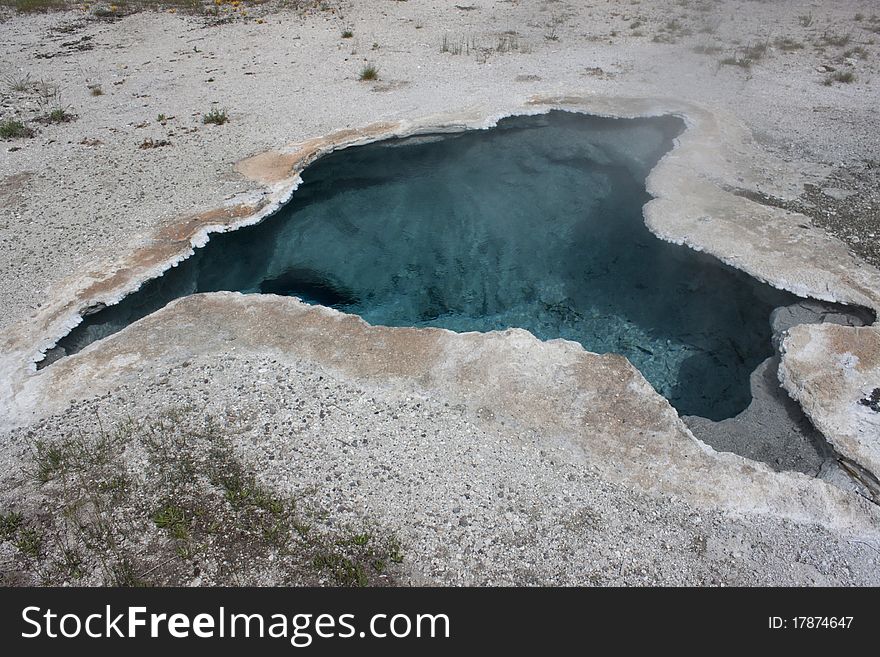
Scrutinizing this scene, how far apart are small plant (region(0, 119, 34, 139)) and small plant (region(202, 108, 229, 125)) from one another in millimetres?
3157

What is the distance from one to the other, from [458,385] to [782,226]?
505 centimetres

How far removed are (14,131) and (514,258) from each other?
31.5 feet

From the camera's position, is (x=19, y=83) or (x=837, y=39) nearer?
(x=19, y=83)

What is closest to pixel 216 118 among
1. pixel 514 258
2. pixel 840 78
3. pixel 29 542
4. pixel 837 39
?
pixel 514 258

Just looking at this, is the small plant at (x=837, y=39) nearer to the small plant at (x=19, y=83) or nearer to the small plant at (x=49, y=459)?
the small plant at (x=49, y=459)

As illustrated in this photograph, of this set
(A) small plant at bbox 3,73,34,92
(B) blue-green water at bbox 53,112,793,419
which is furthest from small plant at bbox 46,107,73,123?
(B) blue-green water at bbox 53,112,793,419

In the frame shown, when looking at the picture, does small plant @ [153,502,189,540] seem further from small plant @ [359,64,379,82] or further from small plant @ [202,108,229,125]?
small plant @ [359,64,379,82]

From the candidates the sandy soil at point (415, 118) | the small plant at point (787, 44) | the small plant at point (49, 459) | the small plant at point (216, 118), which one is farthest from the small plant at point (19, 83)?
the small plant at point (787, 44)

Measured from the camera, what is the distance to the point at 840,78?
40.3 feet

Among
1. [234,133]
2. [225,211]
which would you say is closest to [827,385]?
[225,211]

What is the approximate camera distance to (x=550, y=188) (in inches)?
394

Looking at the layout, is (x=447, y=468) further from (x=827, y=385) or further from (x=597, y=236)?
(x=597, y=236)

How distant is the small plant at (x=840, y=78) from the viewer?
40.1 ft

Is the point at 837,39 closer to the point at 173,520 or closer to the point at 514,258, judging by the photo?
the point at 514,258
